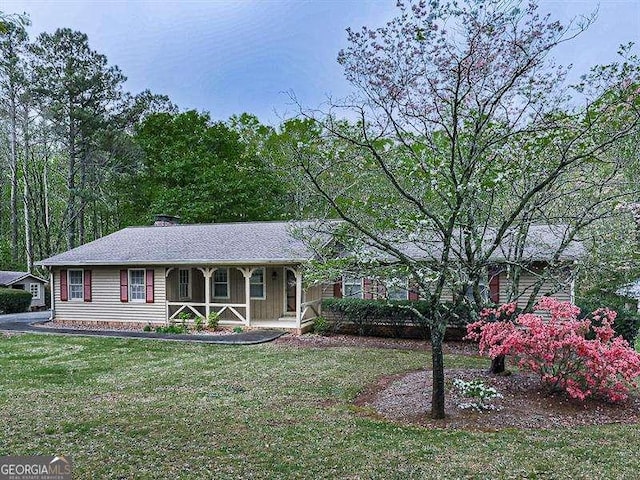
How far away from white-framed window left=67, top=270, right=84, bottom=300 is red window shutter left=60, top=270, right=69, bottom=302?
0.15 meters

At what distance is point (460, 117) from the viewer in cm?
693

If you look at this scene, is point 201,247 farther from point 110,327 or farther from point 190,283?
point 110,327

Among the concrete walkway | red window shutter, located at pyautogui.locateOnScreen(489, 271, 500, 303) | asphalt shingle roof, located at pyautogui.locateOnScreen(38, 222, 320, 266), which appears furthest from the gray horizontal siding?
red window shutter, located at pyautogui.locateOnScreen(489, 271, 500, 303)

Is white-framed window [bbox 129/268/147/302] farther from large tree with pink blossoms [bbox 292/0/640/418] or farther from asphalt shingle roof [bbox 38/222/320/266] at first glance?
large tree with pink blossoms [bbox 292/0/640/418]

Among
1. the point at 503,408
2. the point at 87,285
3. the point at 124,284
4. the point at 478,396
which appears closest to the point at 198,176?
the point at 87,285

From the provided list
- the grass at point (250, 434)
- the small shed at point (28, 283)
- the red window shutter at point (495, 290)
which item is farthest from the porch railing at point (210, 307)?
the small shed at point (28, 283)

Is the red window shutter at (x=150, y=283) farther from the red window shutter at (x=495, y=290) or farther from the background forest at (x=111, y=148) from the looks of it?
the red window shutter at (x=495, y=290)

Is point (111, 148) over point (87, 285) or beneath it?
over

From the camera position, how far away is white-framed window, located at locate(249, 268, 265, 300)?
16375 mm

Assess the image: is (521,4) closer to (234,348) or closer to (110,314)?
(234,348)

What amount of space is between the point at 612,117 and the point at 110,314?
51.8 ft

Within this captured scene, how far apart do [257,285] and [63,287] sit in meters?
7.19

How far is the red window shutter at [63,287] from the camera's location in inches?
676

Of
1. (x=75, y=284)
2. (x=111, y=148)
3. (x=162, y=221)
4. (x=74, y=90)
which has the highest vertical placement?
(x=74, y=90)
